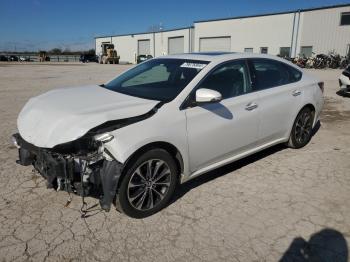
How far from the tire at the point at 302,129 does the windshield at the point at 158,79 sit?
2.22 meters

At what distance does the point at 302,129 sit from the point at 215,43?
40.9 meters

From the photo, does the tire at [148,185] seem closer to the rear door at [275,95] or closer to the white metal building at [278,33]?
the rear door at [275,95]

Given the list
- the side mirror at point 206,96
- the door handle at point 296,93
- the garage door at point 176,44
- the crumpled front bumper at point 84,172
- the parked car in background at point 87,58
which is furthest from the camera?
the parked car in background at point 87,58

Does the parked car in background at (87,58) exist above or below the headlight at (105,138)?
above

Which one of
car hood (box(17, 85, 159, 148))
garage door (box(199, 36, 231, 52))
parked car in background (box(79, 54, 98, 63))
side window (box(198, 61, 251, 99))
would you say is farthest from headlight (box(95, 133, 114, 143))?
parked car in background (box(79, 54, 98, 63))

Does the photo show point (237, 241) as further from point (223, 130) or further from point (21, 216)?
point (21, 216)

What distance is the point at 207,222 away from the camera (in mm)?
3422

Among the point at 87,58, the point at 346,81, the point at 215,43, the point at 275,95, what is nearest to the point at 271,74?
the point at 275,95

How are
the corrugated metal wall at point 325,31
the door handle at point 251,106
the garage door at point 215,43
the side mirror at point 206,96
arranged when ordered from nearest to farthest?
the side mirror at point 206,96, the door handle at point 251,106, the corrugated metal wall at point 325,31, the garage door at point 215,43

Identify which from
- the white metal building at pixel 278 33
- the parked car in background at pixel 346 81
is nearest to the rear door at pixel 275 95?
the parked car in background at pixel 346 81

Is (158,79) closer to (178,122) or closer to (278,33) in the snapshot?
(178,122)

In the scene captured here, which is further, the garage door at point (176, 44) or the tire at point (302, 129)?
the garage door at point (176, 44)

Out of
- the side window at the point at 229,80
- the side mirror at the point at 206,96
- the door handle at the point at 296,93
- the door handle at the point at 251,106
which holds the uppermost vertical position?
the side window at the point at 229,80

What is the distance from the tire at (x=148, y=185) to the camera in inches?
128
